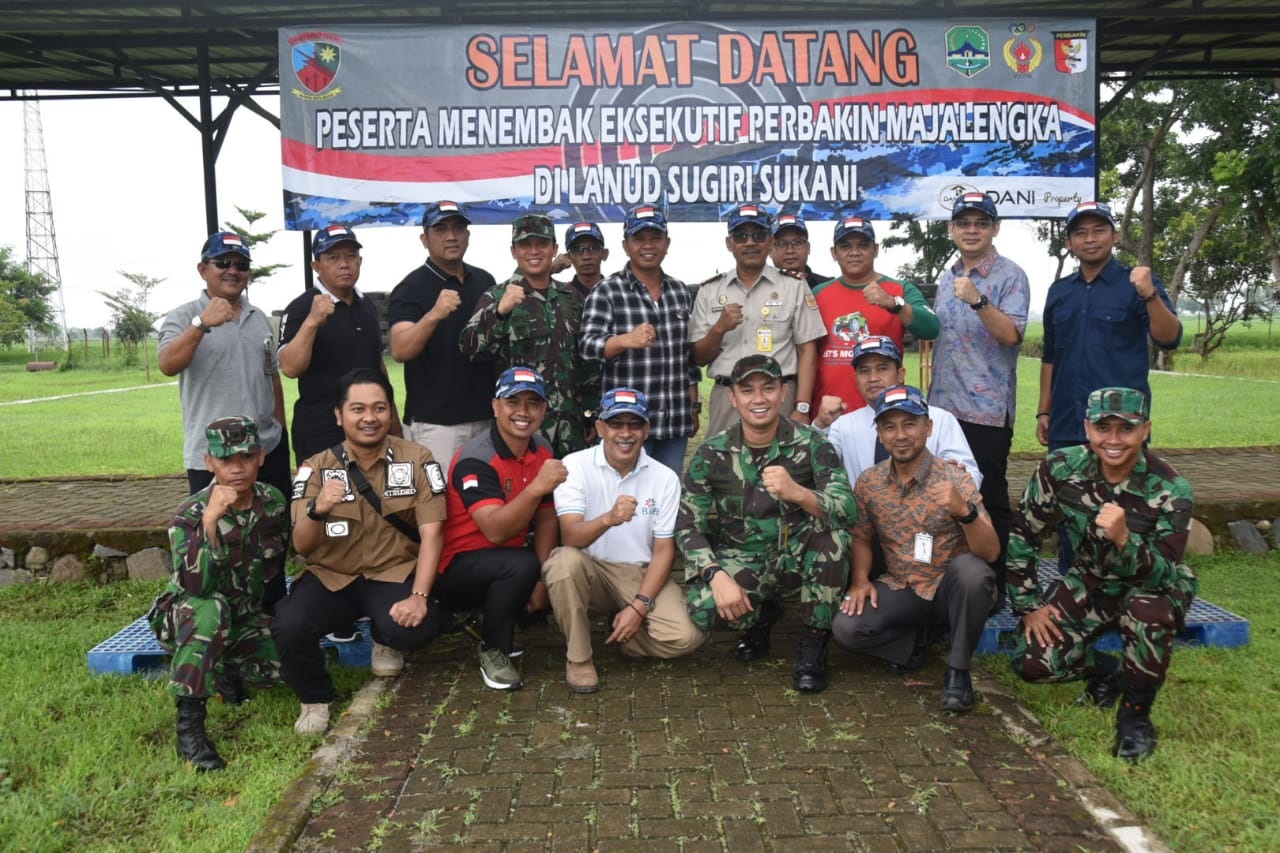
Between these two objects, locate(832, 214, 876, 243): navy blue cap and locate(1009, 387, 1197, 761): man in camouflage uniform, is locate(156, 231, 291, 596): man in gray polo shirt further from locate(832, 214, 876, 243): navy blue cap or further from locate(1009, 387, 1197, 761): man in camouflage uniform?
locate(1009, 387, 1197, 761): man in camouflage uniform

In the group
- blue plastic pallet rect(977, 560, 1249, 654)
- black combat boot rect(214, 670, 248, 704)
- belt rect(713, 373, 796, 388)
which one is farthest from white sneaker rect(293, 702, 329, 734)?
blue plastic pallet rect(977, 560, 1249, 654)

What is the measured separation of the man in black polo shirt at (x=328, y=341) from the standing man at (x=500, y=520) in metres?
0.56

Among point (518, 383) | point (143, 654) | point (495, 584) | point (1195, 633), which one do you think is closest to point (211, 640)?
point (143, 654)

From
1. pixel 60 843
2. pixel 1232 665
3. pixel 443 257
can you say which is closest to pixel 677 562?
pixel 443 257

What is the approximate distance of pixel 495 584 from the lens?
4.06 m

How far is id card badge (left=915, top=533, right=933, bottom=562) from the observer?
395 cm

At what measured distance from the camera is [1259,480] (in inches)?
268

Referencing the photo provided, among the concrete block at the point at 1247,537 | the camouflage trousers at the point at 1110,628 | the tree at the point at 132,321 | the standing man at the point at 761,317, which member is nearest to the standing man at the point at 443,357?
the standing man at the point at 761,317

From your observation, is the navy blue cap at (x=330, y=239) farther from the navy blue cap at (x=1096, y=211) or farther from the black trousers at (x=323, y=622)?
the navy blue cap at (x=1096, y=211)

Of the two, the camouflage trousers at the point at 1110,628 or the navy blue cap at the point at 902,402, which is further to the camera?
the navy blue cap at the point at 902,402

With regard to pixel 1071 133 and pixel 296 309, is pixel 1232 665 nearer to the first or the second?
pixel 1071 133

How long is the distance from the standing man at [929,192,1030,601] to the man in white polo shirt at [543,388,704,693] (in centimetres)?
152

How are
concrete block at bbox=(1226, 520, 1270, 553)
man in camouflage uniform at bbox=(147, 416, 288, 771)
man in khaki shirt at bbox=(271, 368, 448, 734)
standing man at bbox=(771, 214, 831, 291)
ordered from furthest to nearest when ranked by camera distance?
concrete block at bbox=(1226, 520, 1270, 553)
standing man at bbox=(771, 214, 831, 291)
man in khaki shirt at bbox=(271, 368, 448, 734)
man in camouflage uniform at bbox=(147, 416, 288, 771)

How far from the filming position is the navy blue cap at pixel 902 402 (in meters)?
3.77
